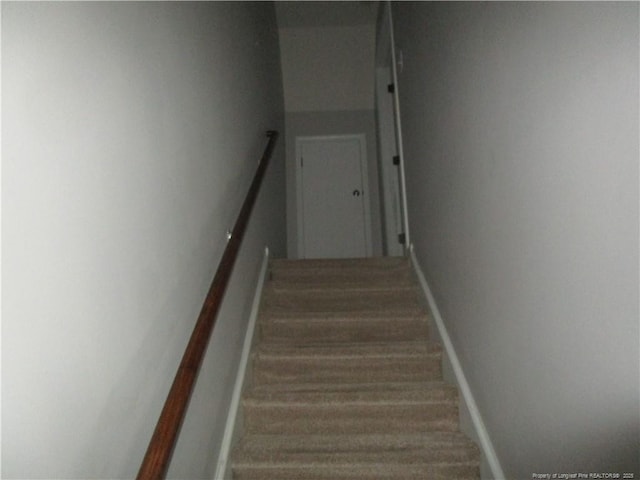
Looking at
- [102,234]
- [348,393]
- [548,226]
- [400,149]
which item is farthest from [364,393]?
[400,149]

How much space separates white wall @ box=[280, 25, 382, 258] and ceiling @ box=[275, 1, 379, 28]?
0.09m

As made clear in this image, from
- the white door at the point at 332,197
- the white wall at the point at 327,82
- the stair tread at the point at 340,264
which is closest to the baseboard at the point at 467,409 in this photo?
the stair tread at the point at 340,264

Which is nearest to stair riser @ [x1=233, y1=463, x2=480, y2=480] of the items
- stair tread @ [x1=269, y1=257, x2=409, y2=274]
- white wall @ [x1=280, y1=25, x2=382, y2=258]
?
stair tread @ [x1=269, y1=257, x2=409, y2=274]

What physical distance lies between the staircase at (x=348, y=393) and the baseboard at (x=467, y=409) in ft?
0.18

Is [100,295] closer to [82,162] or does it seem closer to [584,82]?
[82,162]

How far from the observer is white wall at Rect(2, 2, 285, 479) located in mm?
719

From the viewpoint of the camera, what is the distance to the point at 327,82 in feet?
17.5

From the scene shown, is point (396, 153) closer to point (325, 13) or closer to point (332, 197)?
point (332, 197)

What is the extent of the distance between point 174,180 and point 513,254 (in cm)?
114

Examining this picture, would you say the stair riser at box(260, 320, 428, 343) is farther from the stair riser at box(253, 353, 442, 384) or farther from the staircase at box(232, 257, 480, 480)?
the stair riser at box(253, 353, 442, 384)

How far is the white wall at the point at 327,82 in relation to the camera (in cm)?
525

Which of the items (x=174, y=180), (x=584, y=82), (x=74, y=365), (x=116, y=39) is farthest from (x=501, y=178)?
(x=74, y=365)

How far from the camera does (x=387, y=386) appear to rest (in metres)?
2.21

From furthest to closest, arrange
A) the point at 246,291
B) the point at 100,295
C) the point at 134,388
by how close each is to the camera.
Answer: the point at 246,291
the point at 134,388
the point at 100,295
